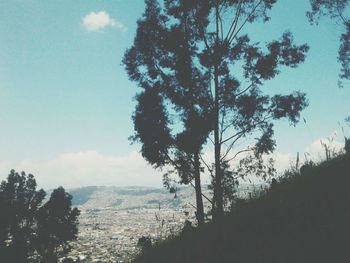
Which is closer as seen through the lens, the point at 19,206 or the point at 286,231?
the point at 286,231

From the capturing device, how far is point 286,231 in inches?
203

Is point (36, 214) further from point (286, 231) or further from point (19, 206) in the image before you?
point (286, 231)

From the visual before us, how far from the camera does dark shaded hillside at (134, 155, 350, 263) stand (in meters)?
4.35

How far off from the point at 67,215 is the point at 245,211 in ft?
78.9

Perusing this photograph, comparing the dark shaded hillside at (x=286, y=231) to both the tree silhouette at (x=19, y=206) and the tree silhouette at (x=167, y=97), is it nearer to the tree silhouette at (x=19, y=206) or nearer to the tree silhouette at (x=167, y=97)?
the tree silhouette at (x=167, y=97)

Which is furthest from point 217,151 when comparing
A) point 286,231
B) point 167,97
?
point 286,231

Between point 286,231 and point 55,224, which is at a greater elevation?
point 286,231

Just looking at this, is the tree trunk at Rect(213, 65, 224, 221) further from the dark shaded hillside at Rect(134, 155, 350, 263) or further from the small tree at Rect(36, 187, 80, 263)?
the small tree at Rect(36, 187, 80, 263)

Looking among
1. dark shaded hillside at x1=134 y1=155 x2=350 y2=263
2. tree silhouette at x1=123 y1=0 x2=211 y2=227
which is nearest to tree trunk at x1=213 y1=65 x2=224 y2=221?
tree silhouette at x1=123 y1=0 x2=211 y2=227

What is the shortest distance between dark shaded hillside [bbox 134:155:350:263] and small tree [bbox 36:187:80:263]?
1968 centimetres

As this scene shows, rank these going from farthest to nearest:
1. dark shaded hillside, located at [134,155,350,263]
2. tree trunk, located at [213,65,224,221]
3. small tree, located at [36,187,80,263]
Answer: small tree, located at [36,187,80,263] < tree trunk, located at [213,65,224,221] < dark shaded hillside, located at [134,155,350,263]

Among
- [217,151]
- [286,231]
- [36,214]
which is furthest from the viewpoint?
[36,214]

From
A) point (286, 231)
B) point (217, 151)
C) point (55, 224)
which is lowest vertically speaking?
point (55, 224)

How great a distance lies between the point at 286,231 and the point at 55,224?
2531cm
